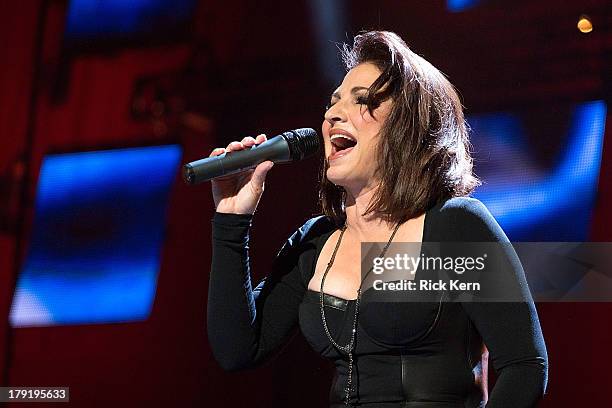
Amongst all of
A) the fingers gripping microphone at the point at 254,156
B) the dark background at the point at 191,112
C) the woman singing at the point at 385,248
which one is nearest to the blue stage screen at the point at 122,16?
the dark background at the point at 191,112

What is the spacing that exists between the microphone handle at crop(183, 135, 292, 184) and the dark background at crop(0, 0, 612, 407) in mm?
612

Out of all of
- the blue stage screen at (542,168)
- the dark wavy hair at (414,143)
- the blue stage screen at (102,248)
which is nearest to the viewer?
the dark wavy hair at (414,143)

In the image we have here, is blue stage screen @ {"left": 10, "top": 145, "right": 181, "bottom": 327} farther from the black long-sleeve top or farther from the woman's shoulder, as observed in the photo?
the woman's shoulder

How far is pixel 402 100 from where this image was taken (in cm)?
130

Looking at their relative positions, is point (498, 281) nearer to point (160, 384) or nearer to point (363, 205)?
point (363, 205)

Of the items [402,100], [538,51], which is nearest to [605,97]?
[538,51]

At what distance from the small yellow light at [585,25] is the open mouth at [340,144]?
639 millimetres

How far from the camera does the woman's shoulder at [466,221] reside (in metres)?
1.18

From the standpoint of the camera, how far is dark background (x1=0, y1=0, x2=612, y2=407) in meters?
1.78

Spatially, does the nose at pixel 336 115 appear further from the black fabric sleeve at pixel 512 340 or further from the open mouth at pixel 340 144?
the black fabric sleeve at pixel 512 340

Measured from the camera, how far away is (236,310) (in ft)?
4.28

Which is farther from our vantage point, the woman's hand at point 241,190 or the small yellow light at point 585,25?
the small yellow light at point 585,25

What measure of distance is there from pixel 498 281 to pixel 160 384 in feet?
3.54

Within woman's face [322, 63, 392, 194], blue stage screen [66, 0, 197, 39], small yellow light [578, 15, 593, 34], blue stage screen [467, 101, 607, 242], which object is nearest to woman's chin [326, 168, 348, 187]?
woman's face [322, 63, 392, 194]
